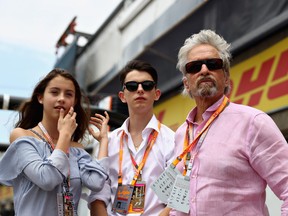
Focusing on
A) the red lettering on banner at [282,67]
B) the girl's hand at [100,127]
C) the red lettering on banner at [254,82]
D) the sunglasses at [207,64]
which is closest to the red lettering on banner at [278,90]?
the red lettering on banner at [282,67]

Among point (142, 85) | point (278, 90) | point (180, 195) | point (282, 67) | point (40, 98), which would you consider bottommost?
point (180, 195)

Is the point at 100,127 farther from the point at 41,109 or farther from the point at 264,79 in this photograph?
the point at 264,79

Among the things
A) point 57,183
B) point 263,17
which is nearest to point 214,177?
point 57,183

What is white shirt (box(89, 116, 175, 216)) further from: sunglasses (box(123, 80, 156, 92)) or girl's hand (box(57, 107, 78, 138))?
girl's hand (box(57, 107, 78, 138))

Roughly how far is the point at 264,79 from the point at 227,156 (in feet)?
16.1

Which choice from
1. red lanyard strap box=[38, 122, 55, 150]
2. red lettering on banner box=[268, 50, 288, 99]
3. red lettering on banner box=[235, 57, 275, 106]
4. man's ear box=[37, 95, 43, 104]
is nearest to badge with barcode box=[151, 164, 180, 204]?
red lanyard strap box=[38, 122, 55, 150]

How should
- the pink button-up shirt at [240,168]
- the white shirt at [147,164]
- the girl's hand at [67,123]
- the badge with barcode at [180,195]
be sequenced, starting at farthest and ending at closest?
the white shirt at [147,164], the girl's hand at [67,123], the badge with barcode at [180,195], the pink button-up shirt at [240,168]

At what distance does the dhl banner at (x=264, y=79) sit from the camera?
6.89m

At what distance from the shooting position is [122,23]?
1207 cm

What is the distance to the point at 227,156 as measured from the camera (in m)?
2.65

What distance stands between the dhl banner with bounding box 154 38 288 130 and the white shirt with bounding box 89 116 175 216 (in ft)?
11.3

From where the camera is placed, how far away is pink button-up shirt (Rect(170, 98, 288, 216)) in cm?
256

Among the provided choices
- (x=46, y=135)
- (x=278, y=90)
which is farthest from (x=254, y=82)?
(x=46, y=135)

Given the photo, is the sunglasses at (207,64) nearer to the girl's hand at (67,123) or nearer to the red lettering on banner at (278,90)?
the girl's hand at (67,123)
